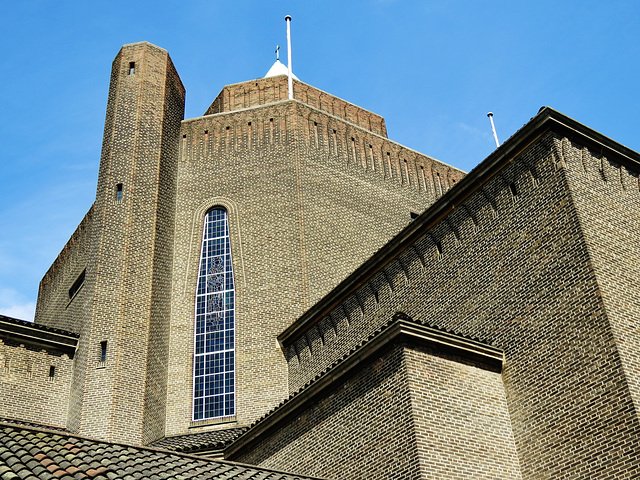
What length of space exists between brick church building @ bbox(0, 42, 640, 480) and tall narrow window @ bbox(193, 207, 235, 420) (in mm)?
63

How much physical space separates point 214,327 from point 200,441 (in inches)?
189

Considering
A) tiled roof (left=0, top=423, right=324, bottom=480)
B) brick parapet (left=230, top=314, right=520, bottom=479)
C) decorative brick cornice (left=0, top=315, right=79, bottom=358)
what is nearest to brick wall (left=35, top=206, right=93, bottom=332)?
decorative brick cornice (left=0, top=315, right=79, bottom=358)

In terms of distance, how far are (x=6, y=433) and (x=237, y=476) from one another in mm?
3837

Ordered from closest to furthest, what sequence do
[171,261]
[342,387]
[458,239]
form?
1. [342,387]
2. [458,239]
3. [171,261]

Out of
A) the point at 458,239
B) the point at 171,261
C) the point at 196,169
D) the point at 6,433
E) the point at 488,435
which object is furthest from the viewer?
the point at 196,169

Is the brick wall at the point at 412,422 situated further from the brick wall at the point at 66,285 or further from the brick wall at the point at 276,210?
the brick wall at the point at 66,285

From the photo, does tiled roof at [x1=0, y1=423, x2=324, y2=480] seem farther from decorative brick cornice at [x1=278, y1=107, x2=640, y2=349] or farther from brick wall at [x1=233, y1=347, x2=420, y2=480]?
decorative brick cornice at [x1=278, y1=107, x2=640, y2=349]

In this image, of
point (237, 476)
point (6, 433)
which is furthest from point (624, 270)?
point (6, 433)

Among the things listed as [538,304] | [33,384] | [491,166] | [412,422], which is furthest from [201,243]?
[412,422]

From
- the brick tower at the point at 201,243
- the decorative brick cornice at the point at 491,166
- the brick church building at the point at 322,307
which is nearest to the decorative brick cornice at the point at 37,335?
the brick church building at the point at 322,307

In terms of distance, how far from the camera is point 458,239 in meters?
17.5

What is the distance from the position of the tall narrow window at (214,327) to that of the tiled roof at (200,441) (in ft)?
3.88

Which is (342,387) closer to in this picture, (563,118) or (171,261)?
(563,118)

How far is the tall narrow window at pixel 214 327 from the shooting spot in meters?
23.1
